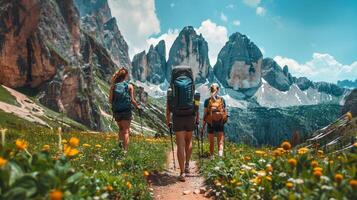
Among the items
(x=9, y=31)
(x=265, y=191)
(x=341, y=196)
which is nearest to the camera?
(x=341, y=196)

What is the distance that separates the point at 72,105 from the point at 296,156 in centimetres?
13590

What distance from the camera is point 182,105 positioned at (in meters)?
12.4

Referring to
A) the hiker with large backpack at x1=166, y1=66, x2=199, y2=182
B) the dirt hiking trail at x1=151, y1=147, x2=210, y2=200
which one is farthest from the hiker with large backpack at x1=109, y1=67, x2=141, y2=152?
the dirt hiking trail at x1=151, y1=147, x2=210, y2=200

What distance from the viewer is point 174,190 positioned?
11.0 m

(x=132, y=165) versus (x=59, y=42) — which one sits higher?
(x=59, y=42)

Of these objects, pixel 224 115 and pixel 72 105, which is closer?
pixel 224 115

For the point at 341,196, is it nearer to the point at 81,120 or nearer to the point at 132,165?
Result: the point at 132,165

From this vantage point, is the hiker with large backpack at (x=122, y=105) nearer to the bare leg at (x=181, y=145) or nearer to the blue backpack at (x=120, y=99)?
the blue backpack at (x=120, y=99)

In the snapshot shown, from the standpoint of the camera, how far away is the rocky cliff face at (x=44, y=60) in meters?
123

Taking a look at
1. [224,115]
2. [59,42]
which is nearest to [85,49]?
[59,42]

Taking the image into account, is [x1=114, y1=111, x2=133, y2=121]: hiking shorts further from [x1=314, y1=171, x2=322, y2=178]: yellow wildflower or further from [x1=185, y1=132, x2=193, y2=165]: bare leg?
[x1=314, y1=171, x2=322, y2=178]: yellow wildflower

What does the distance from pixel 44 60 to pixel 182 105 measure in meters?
125

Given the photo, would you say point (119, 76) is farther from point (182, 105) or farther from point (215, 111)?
point (215, 111)

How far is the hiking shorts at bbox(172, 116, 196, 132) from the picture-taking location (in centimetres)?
1255
